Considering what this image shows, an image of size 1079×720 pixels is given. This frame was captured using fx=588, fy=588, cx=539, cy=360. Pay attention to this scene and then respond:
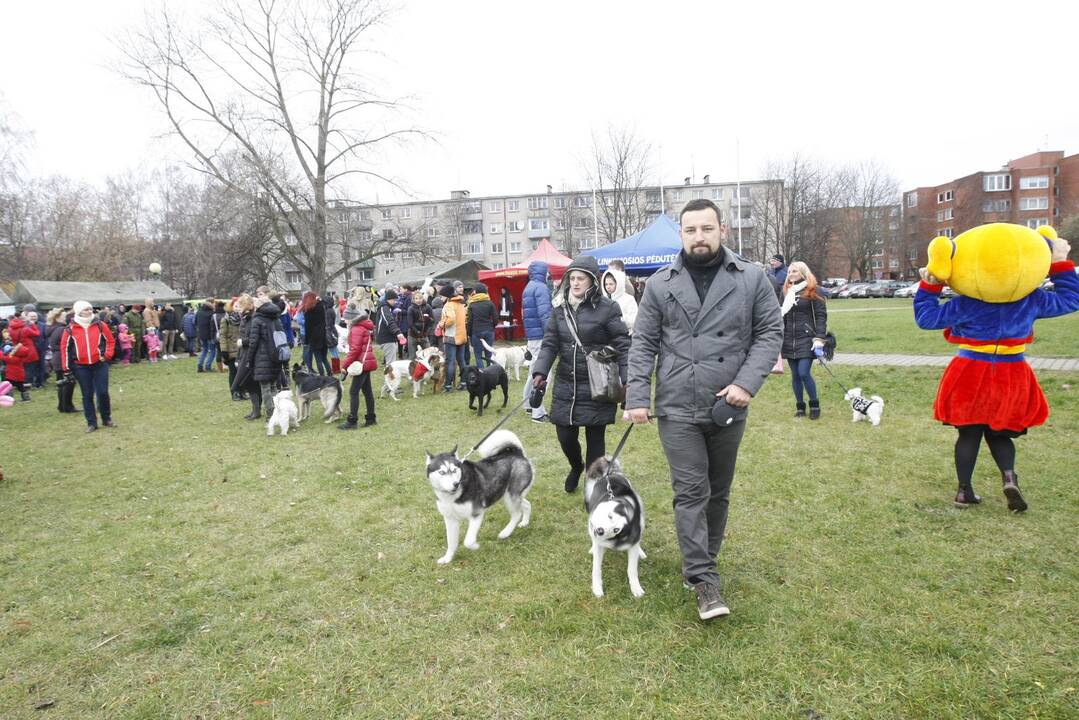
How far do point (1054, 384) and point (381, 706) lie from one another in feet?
31.8

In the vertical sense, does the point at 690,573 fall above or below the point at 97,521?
above

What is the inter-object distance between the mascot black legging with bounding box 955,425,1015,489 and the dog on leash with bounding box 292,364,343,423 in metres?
7.65

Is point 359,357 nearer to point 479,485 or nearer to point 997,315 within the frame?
point 479,485

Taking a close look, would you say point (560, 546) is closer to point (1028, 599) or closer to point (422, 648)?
point (422, 648)

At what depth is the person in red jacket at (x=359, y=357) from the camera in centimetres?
795

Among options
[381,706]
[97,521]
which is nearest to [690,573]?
[381,706]

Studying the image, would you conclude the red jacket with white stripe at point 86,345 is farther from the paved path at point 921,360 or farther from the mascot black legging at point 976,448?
the paved path at point 921,360

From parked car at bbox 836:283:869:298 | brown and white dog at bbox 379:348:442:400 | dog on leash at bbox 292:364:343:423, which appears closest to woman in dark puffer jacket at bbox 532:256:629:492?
dog on leash at bbox 292:364:343:423

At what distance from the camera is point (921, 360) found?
11250 millimetres

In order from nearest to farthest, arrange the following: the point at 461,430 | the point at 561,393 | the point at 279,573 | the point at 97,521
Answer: the point at 279,573, the point at 561,393, the point at 97,521, the point at 461,430

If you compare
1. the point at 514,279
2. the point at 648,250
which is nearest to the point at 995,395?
the point at 648,250

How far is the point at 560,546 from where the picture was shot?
13.5 feet

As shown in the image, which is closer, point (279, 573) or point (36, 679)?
point (36, 679)

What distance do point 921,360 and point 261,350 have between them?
38.5ft
